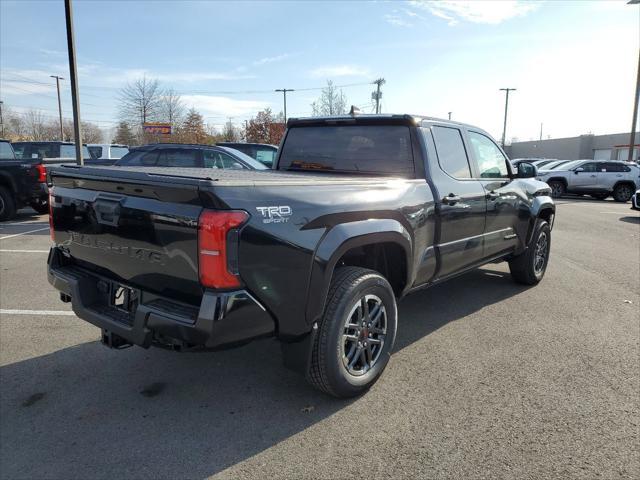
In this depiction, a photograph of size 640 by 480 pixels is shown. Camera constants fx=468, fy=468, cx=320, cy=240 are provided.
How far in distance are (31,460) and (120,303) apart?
3.06ft

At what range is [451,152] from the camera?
4.33 m

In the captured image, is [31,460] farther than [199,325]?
Yes

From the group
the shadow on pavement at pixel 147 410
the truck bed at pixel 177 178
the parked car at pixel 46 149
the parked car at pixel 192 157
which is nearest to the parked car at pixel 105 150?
the parked car at pixel 46 149

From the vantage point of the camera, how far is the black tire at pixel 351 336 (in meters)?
2.91

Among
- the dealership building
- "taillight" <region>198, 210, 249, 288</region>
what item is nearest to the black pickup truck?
"taillight" <region>198, 210, 249, 288</region>

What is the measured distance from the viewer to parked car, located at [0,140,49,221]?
10547mm

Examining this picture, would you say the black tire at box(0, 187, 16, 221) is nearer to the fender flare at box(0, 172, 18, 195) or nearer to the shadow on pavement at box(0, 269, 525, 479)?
the fender flare at box(0, 172, 18, 195)

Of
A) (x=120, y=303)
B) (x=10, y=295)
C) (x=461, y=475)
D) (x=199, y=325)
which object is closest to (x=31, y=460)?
(x=120, y=303)

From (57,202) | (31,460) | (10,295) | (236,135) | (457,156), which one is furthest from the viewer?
(236,135)

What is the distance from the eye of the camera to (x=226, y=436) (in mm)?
2744

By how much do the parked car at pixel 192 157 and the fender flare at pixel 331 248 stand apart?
21.6 ft

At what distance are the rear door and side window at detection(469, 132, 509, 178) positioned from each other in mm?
311

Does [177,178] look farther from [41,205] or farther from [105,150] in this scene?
[105,150]

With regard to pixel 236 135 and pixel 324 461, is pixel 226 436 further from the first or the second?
pixel 236 135
